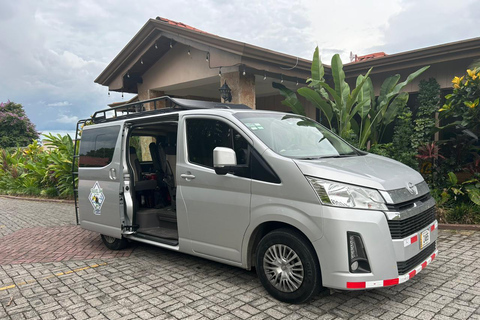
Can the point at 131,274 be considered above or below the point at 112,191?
below

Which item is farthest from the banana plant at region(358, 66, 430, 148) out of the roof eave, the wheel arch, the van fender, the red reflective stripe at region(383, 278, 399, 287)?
the red reflective stripe at region(383, 278, 399, 287)

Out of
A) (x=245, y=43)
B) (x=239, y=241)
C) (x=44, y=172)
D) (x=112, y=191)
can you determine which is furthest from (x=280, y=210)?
(x=44, y=172)

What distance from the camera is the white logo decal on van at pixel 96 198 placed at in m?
5.41

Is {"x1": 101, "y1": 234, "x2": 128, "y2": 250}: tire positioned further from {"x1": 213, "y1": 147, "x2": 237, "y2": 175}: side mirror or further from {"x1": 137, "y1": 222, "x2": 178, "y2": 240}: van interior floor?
{"x1": 213, "y1": 147, "x2": 237, "y2": 175}: side mirror

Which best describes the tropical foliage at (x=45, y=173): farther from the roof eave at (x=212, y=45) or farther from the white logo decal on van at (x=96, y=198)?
the white logo decal on van at (x=96, y=198)

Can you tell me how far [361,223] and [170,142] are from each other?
3.62 metres

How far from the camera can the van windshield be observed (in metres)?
3.77

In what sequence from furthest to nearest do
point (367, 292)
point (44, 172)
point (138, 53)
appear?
point (44, 172) < point (138, 53) < point (367, 292)

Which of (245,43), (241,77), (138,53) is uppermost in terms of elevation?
(138,53)

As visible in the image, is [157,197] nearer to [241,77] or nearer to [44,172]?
[241,77]

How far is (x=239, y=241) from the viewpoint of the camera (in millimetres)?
3752

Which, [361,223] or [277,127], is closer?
[361,223]

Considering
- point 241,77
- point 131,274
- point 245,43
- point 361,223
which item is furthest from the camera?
point 241,77

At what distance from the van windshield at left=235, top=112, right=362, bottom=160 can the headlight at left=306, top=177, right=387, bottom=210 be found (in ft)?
1.79
